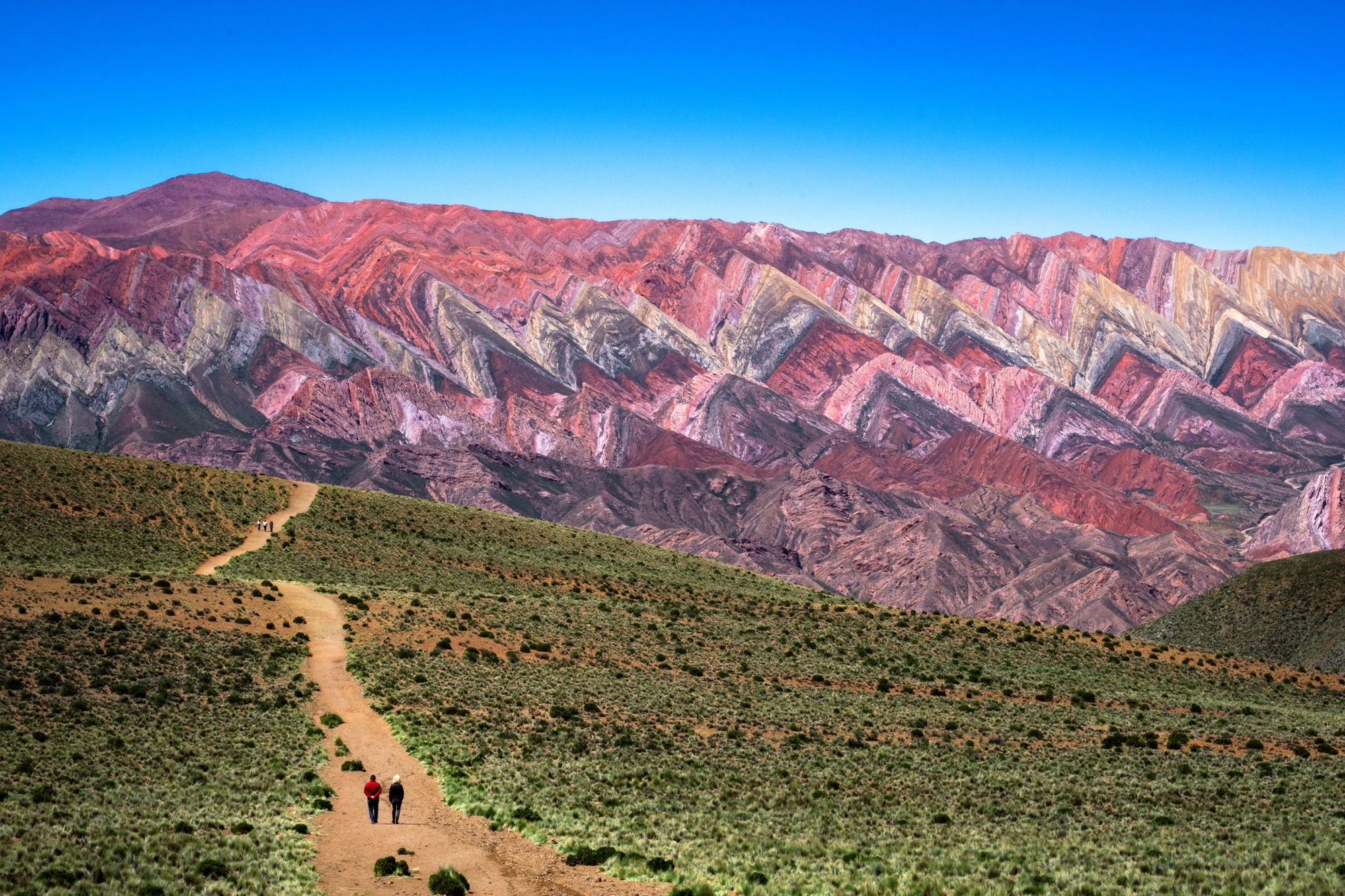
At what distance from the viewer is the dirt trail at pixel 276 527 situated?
7094cm

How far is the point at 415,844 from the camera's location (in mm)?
29156

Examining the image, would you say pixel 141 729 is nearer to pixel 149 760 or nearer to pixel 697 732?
pixel 149 760

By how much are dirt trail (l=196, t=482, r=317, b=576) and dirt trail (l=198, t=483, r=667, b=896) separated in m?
31.7

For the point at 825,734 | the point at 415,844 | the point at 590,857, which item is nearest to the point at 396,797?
the point at 415,844

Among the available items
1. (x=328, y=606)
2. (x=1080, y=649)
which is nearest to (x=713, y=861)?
(x=328, y=606)

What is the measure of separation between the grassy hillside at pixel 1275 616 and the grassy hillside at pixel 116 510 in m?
71.4

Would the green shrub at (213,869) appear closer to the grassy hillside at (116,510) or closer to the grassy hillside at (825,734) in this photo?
the grassy hillside at (825,734)

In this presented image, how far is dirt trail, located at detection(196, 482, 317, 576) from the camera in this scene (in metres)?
70.9

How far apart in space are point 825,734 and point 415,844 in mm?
19063

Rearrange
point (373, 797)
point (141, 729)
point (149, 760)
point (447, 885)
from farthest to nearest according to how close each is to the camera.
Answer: point (141, 729) < point (149, 760) < point (373, 797) < point (447, 885)

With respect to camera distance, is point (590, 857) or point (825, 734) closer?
point (590, 857)

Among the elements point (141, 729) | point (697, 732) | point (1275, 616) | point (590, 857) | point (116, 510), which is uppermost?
point (116, 510)

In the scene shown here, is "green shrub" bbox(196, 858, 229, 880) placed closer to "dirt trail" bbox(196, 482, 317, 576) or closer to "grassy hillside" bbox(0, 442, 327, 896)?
"grassy hillside" bbox(0, 442, 327, 896)

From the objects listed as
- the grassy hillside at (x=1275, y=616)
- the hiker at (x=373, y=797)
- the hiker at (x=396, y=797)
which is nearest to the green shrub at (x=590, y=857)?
the hiker at (x=396, y=797)
